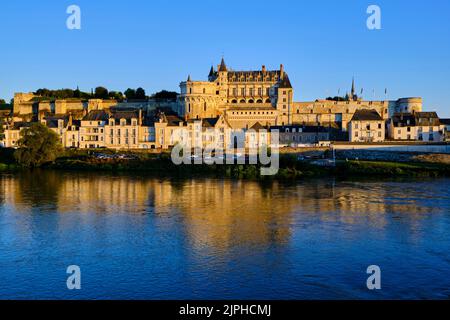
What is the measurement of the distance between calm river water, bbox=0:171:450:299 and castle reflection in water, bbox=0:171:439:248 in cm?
7

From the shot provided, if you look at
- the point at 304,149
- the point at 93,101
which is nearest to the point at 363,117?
the point at 304,149

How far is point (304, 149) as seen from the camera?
1811 inches

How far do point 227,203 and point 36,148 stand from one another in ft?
75.8

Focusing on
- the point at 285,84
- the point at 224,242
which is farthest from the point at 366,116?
the point at 224,242

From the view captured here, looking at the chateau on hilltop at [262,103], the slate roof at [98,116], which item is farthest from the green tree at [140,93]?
the slate roof at [98,116]

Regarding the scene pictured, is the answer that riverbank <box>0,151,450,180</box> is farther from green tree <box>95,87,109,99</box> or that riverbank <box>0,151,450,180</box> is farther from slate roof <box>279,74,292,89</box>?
green tree <box>95,87,109,99</box>

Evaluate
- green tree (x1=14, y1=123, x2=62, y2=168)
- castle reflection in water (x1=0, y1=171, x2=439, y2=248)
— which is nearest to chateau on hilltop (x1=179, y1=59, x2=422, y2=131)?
green tree (x1=14, y1=123, x2=62, y2=168)

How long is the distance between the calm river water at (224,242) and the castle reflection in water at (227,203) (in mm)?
73

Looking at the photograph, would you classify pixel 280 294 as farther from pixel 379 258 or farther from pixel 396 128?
pixel 396 128

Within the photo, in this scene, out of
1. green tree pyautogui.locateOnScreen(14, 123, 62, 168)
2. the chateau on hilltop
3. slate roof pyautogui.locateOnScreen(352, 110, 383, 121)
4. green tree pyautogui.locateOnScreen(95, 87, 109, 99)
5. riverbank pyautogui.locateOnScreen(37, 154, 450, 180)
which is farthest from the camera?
green tree pyautogui.locateOnScreen(95, 87, 109, 99)

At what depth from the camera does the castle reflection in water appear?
19531 mm

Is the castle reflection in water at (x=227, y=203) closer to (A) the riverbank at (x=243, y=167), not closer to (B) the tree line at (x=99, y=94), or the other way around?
(A) the riverbank at (x=243, y=167)

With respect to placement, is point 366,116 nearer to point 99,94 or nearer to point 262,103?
point 262,103

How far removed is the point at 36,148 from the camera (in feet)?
139
